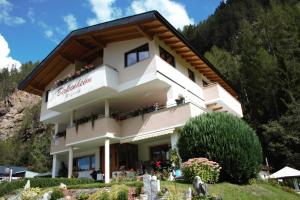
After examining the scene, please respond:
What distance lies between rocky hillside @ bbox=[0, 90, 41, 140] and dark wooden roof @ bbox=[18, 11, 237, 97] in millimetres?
63683

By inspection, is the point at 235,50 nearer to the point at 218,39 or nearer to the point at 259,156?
the point at 218,39

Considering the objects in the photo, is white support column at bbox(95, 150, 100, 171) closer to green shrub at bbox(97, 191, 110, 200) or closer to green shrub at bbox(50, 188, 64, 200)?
green shrub at bbox(50, 188, 64, 200)

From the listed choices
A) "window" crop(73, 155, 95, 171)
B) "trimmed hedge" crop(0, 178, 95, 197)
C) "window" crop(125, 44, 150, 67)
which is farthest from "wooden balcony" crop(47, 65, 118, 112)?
"trimmed hedge" crop(0, 178, 95, 197)

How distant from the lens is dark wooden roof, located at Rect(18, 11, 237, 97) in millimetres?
21641

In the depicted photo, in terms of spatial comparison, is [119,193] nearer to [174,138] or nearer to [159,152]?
[174,138]

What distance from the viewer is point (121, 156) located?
2422 cm

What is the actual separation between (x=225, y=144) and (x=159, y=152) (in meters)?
Answer: 7.95

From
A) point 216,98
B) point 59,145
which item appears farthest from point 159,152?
point 59,145

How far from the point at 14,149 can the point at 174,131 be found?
64.9 meters

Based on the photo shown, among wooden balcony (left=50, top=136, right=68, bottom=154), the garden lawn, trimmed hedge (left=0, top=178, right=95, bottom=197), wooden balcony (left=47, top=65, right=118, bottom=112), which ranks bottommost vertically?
the garden lawn

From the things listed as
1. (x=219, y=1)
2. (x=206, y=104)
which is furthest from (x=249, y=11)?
(x=206, y=104)

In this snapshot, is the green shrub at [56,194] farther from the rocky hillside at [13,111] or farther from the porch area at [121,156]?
the rocky hillside at [13,111]

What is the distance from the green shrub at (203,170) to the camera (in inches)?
610

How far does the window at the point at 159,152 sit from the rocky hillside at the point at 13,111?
73944 mm
